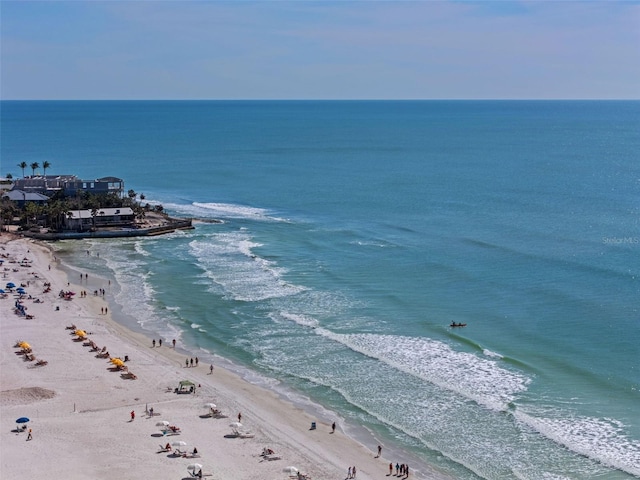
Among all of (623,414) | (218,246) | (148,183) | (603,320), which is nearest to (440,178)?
(148,183)

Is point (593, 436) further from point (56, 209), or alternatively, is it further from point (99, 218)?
point (56, 209)

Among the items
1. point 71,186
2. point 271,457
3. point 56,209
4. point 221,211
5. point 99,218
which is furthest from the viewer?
point 221,211

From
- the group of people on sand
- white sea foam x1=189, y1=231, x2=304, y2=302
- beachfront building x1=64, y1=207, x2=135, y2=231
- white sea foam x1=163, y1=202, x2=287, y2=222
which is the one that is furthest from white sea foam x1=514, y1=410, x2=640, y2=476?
beachfront building x1=64, y1=207, x2=135, y2=231

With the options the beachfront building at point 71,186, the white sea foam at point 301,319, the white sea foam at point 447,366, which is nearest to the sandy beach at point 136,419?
the white sea foam at point 447,366

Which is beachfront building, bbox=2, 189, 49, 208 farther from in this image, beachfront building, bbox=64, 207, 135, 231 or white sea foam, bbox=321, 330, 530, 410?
white sea foam, bbox=321, 330, 530, 410

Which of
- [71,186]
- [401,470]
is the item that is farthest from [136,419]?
[71,186]

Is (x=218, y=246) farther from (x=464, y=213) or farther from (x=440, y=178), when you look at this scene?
(x=440, y=178)
